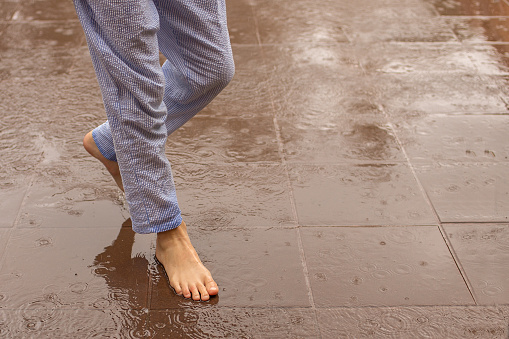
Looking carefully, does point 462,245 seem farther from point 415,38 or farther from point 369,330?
point 415,38

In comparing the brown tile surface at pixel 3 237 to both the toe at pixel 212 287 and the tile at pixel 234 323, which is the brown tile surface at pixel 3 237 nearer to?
the tile at pixel 234 323

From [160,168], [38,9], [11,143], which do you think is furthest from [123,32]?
[38,9]

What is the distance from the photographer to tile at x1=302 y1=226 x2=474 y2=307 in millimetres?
2027

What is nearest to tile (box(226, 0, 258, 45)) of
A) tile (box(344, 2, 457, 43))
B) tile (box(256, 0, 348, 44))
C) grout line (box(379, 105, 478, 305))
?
tile (box(256, 0, 348, 44))

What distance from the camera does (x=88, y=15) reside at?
183cm

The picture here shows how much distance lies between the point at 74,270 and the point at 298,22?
9.16 feet

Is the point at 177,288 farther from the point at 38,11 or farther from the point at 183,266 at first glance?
the point at 38,11

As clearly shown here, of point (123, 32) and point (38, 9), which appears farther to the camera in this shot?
point (38, 9)

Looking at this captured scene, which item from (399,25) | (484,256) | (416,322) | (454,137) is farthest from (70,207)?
(399,25)

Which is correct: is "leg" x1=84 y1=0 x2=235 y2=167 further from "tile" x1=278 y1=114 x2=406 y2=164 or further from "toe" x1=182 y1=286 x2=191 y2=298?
"tile" x1=278 y1=114 x2=406 y2=164

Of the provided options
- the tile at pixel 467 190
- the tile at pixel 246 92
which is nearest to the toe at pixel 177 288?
the tile at pixel 467 190

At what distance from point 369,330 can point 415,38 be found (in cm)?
269

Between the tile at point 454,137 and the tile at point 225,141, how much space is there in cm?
65

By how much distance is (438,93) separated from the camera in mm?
3402
